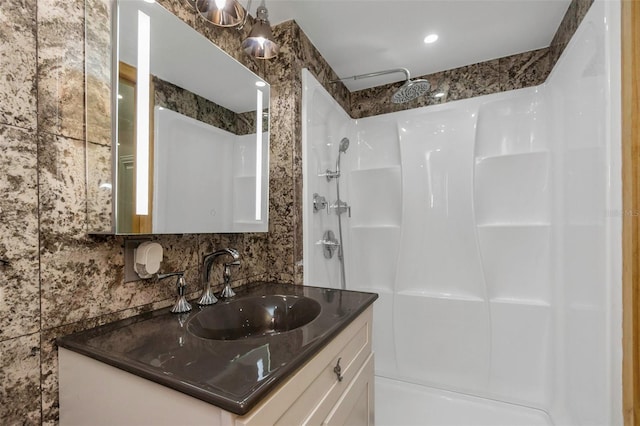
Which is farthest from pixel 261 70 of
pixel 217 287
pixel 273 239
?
pixel 217 287

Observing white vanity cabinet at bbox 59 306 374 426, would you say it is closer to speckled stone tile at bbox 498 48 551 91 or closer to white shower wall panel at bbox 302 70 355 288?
white shower wall panel at bbox 302 70 355 288

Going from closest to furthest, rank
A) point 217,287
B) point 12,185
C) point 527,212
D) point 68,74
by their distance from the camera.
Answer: point 12,185, point 68,74, point 217,287, point 527,212

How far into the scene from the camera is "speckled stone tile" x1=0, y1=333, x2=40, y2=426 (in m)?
0.68

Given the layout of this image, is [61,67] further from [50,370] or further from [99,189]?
[50,370]

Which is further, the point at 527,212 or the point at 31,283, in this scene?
the point at 527,212

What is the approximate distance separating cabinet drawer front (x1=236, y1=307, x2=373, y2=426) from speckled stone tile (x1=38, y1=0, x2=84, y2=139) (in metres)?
0.91

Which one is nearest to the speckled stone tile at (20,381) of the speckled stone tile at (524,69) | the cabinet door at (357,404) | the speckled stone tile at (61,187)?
the speckled stone tile at (61,187)

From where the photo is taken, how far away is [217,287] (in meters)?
1.30

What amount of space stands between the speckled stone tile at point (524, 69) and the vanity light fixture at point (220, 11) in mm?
1769

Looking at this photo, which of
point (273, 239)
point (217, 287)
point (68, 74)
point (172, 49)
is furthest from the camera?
point (273, 239)

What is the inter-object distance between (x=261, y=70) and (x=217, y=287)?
3.90 ft

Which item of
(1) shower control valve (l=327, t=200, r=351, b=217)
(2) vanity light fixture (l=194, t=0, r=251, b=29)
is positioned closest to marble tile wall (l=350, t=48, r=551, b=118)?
(1) shower control valve (l=327, t=200, r=351, b=217)

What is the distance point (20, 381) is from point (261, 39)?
1.41m

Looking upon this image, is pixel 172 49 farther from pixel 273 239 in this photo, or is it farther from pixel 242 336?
pixel 242 336
